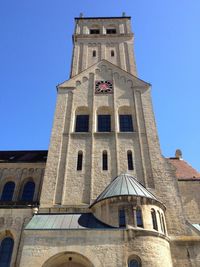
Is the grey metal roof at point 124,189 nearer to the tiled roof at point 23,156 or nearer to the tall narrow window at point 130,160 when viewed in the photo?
the tall narrow window at point 130,160

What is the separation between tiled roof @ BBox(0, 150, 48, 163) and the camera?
1147 inches

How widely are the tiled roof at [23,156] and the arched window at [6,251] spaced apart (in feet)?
32.7

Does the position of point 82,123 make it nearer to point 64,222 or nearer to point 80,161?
point 80,161

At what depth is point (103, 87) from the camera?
31.2m

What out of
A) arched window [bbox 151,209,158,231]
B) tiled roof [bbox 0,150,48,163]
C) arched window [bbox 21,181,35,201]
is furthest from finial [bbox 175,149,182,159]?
arched window [bbox 21,181,35,201]

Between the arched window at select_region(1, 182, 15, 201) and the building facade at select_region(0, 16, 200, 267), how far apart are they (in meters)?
0.10

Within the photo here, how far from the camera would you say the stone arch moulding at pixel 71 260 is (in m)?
16.5

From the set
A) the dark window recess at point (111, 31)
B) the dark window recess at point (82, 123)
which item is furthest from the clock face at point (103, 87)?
the dark window recess at point (111, 31)

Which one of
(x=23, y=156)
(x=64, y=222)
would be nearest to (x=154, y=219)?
(x=64, y=222)

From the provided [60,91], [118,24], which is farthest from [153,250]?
[118,24]

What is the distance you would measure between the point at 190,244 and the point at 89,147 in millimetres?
11308

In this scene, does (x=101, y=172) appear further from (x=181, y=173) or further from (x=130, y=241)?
(x=181, y=173)

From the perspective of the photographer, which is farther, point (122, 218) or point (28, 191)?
point (28, 191)

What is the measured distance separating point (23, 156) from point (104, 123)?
32.4 ft
